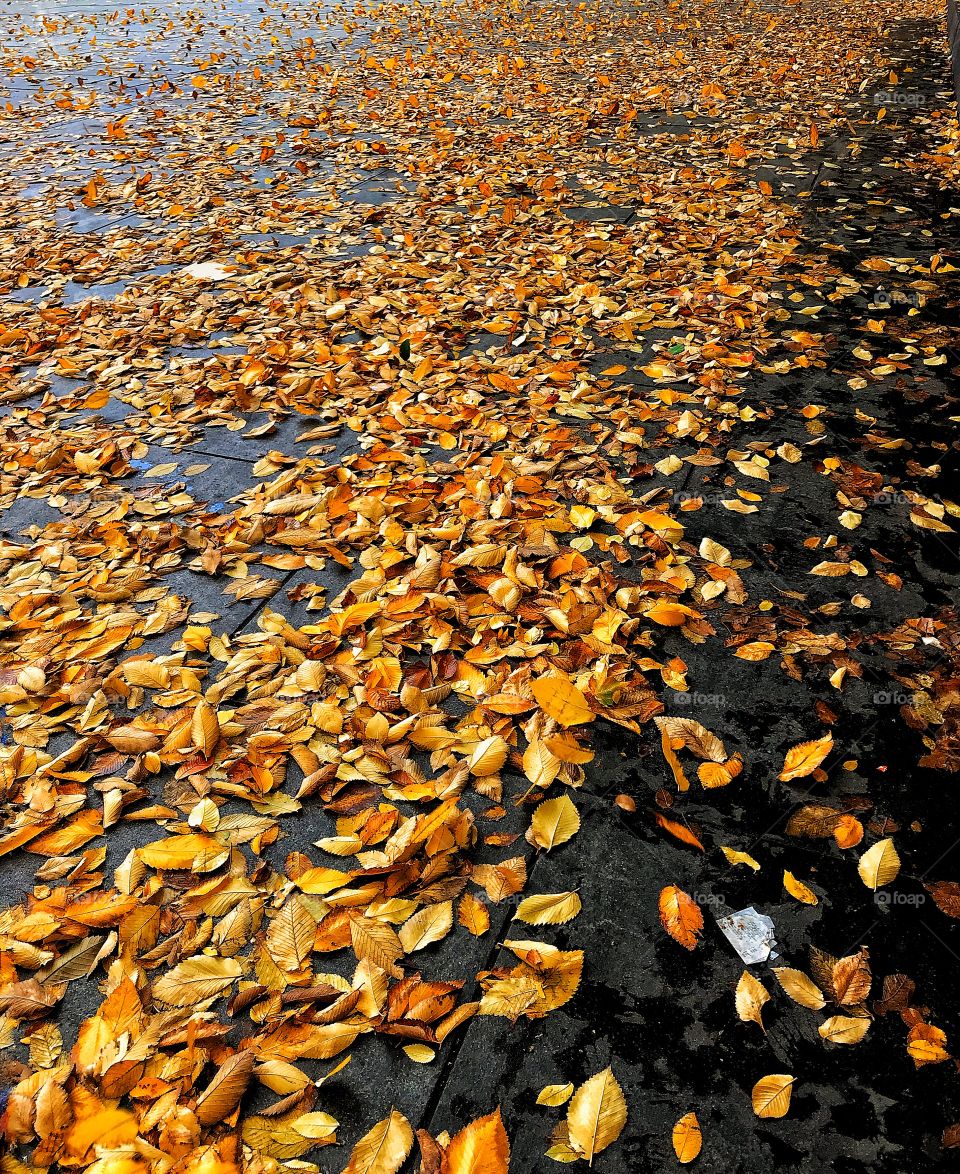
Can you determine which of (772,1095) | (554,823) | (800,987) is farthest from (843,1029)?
(554,823)

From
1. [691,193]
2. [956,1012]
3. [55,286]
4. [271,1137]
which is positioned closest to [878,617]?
[956,1012]

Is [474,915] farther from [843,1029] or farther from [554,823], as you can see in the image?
[843,1029]

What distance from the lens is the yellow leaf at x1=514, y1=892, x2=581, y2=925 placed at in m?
1.76

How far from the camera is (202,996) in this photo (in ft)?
5.37

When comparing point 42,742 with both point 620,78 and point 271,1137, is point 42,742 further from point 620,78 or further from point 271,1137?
point 620,78

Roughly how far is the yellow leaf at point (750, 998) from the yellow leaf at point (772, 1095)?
0.10 m

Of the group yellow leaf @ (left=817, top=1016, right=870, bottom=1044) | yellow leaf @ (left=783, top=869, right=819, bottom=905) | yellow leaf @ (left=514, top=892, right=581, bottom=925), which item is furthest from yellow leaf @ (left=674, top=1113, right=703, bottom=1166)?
yellow leaf @ (left=783, top=869, right=819, bottom=905)

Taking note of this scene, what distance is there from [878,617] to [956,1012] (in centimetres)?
122

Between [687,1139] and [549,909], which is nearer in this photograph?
[687,1139]

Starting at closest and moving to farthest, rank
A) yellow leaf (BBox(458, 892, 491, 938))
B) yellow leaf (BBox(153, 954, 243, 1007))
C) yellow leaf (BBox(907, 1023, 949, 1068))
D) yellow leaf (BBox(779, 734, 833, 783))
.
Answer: yellow leaf (BBox(907, 1023, 949, 1068)) < yellow leaf (BBox(153, 954, 243, 1007)) < yellow leaf (BBox(458, 892, 491, 938)) < yellow leaf (BBox(779, 734, 833, 783))

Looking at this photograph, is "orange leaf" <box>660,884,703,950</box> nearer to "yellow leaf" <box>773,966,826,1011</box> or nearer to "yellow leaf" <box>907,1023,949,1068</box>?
"yellow leaf" <box>773,966,826,1011</box>

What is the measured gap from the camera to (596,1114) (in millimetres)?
1459

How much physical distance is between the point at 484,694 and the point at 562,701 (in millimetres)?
240

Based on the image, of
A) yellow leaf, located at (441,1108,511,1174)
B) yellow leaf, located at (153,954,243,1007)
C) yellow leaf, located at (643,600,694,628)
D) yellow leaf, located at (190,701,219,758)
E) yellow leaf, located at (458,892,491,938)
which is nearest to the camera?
yellow leaf, located at (441,1108,511,1174)
